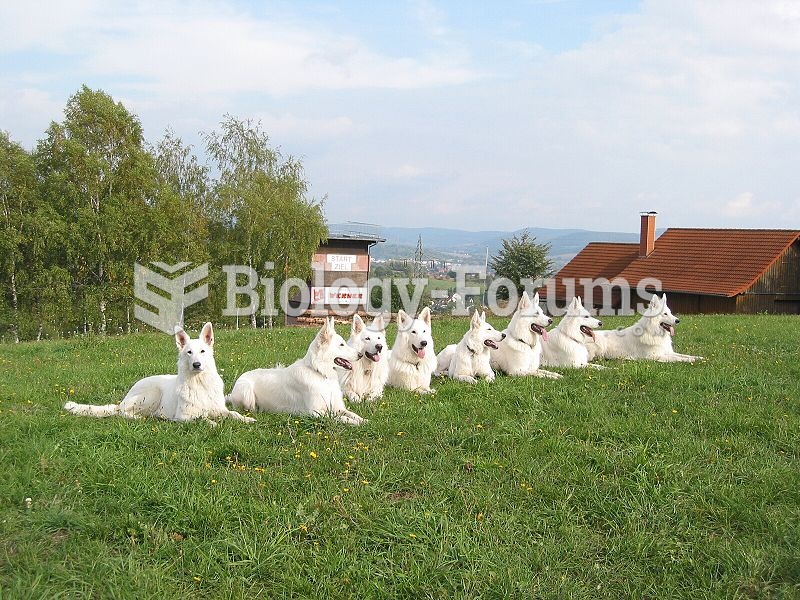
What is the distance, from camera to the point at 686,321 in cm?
2003

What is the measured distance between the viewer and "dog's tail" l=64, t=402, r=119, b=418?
7875mm

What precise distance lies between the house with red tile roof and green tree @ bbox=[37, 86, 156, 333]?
24282mm

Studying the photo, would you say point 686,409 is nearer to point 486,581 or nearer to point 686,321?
point 486,581

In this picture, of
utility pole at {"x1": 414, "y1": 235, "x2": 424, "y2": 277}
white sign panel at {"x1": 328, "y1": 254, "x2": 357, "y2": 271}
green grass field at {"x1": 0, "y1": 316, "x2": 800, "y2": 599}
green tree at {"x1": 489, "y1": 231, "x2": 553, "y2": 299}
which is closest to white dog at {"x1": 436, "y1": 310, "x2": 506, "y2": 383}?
green grass field at {"x1": 0, "y1": 316, "x2": 800, "y2": 599}

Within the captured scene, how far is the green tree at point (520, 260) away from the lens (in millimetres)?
45438

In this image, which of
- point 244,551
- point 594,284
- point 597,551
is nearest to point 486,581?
point 597,551

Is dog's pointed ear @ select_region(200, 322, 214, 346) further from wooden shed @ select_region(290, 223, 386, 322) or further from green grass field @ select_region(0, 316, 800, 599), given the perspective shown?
Answer: wooden shed @ select_region(290, 223, 386, 322)

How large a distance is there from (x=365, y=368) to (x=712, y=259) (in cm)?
3362

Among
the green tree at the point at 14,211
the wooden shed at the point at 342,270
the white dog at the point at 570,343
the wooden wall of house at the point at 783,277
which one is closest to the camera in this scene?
the white dog at the point at 570,343

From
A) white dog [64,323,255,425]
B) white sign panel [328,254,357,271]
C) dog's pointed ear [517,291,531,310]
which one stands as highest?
white sign panel [328,254,357,271]

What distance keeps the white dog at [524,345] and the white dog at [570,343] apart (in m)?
0.74

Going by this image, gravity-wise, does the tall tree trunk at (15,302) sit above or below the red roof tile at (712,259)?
below

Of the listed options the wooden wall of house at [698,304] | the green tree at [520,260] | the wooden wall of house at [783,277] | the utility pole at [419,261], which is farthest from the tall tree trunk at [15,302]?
the wooden wall of house at [783,277]

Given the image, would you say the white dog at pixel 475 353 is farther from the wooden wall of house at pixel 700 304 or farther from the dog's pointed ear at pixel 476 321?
the wooden wall of house at pixel 700 304
